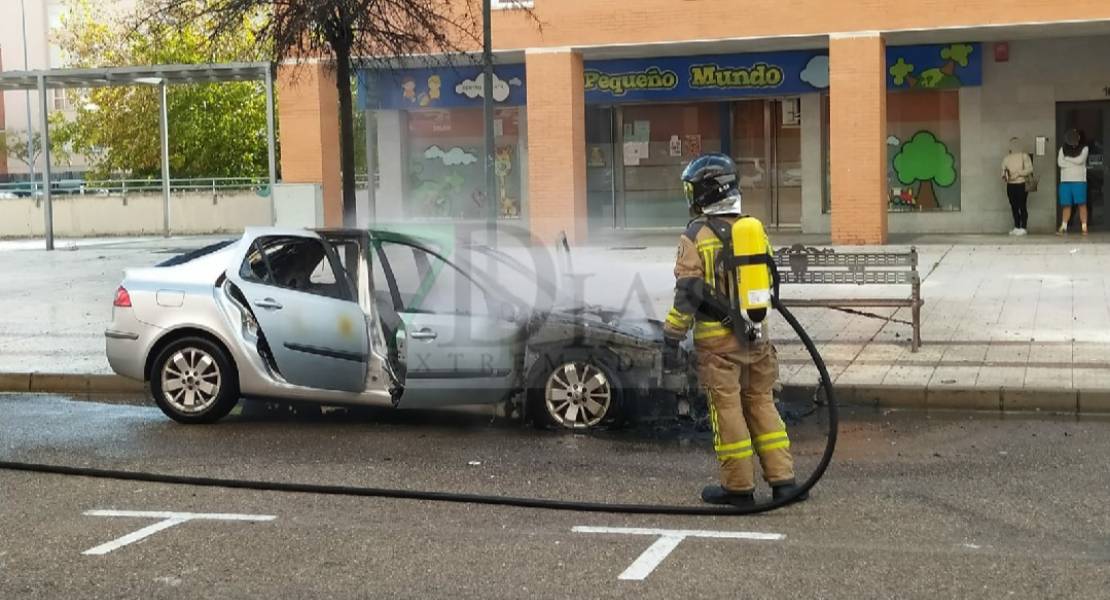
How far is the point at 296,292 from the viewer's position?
30.9 feet

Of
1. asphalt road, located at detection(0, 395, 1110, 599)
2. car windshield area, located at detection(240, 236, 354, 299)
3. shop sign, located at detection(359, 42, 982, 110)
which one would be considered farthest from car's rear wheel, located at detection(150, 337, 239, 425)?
shop sign, located at detection(359, 42, 982, 110)

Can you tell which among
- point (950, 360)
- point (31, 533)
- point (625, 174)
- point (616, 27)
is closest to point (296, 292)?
point (31, 533)

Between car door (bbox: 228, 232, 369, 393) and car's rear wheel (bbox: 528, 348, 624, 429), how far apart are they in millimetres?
1149

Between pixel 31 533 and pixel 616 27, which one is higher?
pixel 616 27

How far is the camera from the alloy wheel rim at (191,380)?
950 centimetres

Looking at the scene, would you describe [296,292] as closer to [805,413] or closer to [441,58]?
[805,413]

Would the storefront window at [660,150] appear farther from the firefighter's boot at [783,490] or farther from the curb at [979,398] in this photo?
the firefighter's boot at [783,490]

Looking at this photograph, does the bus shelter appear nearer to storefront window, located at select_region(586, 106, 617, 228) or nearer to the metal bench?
storefront window, located at select_region(586, 106, 617, 228)

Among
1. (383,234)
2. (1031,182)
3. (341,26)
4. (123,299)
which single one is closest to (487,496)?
(383,234)

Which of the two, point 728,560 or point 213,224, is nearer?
point 728,560

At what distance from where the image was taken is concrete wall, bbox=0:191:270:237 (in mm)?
34688

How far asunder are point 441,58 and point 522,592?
20784 mm

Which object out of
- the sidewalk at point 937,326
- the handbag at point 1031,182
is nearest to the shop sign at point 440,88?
the sidewalk at point 937,326

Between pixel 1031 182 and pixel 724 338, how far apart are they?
776 inches
